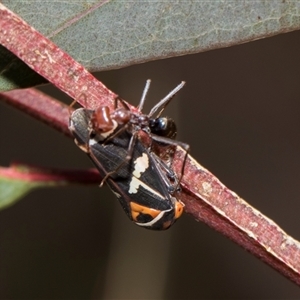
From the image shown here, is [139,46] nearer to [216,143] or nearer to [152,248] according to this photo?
[152,248]

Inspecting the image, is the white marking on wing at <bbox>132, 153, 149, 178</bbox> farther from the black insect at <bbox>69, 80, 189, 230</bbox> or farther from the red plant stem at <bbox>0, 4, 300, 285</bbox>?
the red plant stem at <bbox>0, 4, 300, 285</bbox>

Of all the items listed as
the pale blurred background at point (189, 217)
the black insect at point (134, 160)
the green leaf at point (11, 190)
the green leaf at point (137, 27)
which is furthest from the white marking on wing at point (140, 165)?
the pale blurred background at point (189, 217)

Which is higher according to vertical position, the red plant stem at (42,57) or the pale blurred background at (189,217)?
the pale blurred background at (189,217)

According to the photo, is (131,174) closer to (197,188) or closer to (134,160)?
(134,160)

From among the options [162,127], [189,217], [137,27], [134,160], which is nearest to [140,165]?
[134,160]

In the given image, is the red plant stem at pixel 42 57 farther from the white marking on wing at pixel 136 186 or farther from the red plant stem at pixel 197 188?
the white marking on wing at pixel 136 186

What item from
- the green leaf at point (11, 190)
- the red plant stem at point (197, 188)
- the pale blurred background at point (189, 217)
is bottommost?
the red plant stem at point (197, 188)

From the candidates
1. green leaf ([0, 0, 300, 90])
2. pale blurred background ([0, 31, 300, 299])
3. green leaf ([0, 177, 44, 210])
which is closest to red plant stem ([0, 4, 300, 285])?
green leaf ([0, 0, 300, 90])
